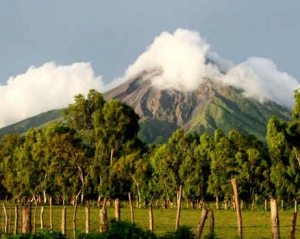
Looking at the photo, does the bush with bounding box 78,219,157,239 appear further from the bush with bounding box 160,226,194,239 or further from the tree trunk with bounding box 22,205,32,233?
the tree trunk with bounding box 22,205,32,233

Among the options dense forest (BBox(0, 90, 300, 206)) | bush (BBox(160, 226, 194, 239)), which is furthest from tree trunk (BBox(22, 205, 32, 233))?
bush (BBox(160, 226, 194, 239))

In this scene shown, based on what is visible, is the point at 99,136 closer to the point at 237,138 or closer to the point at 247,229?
the point at 247,229

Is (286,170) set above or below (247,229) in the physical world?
above

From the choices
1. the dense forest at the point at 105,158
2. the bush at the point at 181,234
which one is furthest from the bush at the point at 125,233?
the dense forest at the point at 105,158

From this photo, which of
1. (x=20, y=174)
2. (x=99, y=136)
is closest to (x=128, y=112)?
(x=99, y=136)

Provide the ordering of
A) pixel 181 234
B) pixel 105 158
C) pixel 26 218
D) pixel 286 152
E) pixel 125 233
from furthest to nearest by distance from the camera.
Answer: pixel 286 152, pixel 105 158, pixel 26 218, pixel 181 234, pixel 125 233

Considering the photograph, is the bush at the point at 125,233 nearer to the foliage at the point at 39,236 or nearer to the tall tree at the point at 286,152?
the foliage at the point at 39,236

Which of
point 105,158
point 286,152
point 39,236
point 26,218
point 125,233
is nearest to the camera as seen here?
point 39,236

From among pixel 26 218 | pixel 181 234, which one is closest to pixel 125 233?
pixel 181 234

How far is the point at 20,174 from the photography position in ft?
195

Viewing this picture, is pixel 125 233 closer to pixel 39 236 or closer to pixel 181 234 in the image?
pixel 181 234

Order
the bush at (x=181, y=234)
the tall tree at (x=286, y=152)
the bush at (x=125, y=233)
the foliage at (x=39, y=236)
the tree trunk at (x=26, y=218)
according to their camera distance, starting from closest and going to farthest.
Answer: the foliage at (x=39, y=236), the bush at (x=125, y=233), the bush at (x=181, y=234), the tree trunk at (x=26, y=218), the tall tree at (x=286, y=152)

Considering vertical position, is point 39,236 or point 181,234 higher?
point 39,236

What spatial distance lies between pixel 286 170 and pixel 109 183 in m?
23.1
